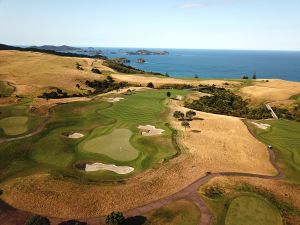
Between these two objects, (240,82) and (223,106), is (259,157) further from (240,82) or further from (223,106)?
(240,82)

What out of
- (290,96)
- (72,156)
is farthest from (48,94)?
(290,96)

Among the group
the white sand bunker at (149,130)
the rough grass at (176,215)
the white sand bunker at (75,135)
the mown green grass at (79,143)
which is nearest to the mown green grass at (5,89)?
the mown green grass at (79,143)

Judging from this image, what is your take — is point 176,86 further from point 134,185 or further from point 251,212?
point 251,212

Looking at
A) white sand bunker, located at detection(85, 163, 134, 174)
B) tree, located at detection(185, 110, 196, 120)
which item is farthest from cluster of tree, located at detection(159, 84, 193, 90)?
white sand bunker, located at detection(85, 163, 134, 174)

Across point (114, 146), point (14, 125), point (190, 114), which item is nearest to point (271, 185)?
point (114, 146)

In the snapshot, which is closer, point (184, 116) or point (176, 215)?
point (176, 215)

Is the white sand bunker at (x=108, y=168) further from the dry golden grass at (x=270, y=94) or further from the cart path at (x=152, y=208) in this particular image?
the dry golden grass at (x=270, y=94)

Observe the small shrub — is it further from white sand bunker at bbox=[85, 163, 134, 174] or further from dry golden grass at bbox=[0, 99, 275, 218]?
white sand bunker at bbox=[85, 163, 134, 174]
